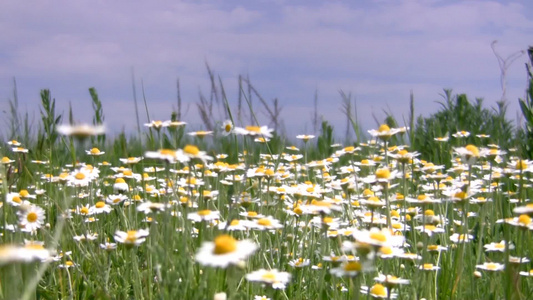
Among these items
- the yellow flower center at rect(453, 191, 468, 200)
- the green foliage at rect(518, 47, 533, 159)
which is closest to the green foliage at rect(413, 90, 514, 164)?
the green foliage at rect(518, 47, 533, 159)

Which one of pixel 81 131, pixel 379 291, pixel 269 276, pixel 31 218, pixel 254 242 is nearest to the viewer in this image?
pixel 81 131

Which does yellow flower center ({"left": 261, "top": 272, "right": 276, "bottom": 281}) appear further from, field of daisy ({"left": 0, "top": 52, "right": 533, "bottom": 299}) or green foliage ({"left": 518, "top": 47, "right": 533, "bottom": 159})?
green foliage ({"left": 518, "top": 47, "right": 533, "bottom": 159})

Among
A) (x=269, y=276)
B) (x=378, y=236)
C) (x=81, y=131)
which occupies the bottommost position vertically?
(x=269, y=276)

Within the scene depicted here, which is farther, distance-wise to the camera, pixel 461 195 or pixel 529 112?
pixel 529 112

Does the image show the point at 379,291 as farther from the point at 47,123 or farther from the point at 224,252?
the point at 47,123

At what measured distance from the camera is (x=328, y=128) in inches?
273

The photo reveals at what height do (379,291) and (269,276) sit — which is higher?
(269,276)

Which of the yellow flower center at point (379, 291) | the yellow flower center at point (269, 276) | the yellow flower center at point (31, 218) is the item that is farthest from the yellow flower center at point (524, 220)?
the yellow flower center at point (31, 218)

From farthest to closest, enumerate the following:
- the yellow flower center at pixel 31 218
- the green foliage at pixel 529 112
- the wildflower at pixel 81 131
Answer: the green foliage at pixel 529 112 → the yellow flower center at pixel 31 218 → the wildflower at pixel 81 131

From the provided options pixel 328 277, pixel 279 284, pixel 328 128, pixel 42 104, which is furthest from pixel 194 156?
pixel 328 128

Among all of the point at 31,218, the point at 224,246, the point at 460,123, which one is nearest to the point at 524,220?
the point at 224,246

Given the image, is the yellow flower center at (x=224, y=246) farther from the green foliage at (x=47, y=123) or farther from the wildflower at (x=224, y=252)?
the green foliage at (x=47, y=123)

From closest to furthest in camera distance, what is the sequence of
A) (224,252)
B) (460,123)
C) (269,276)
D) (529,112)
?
(224,252) < (269,276) < (529,112) < (460,123)

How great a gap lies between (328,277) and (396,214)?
503mm
